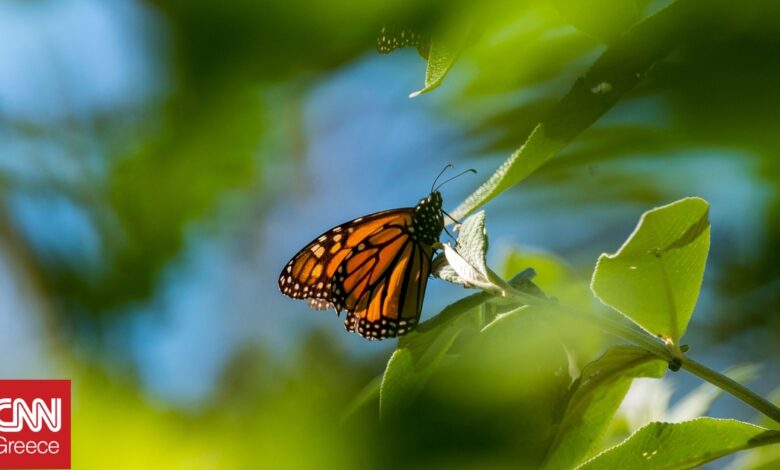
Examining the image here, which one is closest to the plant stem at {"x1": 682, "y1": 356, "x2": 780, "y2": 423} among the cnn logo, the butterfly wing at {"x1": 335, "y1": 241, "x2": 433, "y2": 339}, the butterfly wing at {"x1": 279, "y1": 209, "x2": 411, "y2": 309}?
the butterfly wing at {"x1": 335, "y1": 241, "x2": 433, "y2": 339}

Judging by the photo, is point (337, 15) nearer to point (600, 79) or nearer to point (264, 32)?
point (264, 32)

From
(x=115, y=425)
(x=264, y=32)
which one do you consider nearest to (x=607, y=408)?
(x=115, y=425)

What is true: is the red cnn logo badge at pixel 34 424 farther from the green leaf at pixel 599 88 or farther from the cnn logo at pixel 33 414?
the green leaf at pixel 599 88

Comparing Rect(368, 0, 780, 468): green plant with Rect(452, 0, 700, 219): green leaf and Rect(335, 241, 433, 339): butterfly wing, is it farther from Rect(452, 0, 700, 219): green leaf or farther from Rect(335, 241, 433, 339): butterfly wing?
Rect(335, 241, 433, 339): butterfly wing

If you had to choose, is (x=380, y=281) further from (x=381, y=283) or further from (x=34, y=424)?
(x=34, y=424)

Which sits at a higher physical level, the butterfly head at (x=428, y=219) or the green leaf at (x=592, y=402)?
the butterfly head at (x=428, y=219)

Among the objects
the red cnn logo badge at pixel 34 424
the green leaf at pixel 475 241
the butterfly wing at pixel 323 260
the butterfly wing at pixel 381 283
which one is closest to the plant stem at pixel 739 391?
the green leaf at pixel 475 241
